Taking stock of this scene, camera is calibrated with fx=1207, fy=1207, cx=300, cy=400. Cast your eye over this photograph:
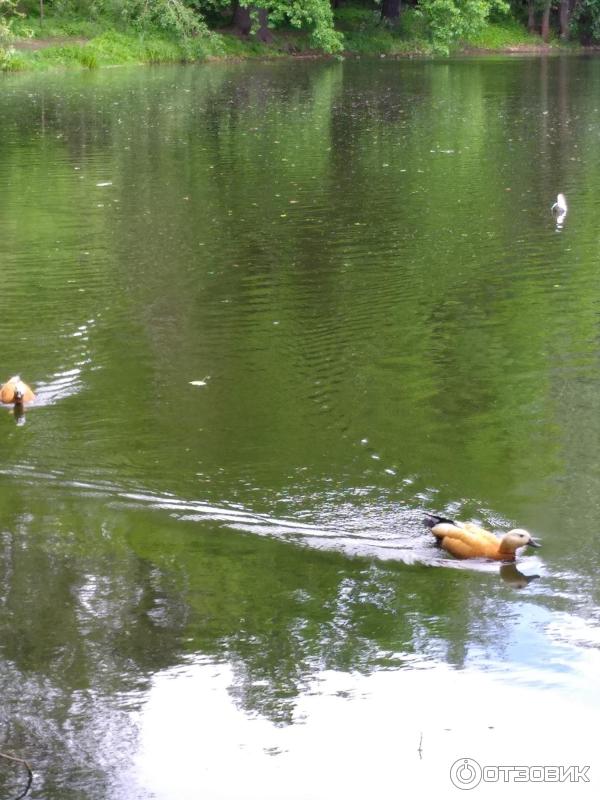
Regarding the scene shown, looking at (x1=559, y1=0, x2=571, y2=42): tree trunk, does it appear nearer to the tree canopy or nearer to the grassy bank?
the tree canopy

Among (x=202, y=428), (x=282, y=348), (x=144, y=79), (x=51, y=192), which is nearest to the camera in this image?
(x=202, y=428)

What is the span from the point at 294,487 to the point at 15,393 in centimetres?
307

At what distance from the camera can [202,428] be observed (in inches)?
414

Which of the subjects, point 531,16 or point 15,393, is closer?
point 15,393

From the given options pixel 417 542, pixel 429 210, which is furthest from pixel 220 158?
pixel 417 542

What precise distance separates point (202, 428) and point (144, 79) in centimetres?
3622

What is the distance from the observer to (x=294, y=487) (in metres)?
9.26

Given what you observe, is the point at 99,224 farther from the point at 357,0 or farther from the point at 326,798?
the point at 357,0

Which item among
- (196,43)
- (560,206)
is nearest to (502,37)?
(196,43)

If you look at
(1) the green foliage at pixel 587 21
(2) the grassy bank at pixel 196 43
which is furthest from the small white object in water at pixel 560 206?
(1) the green foliage at pixel 587 21

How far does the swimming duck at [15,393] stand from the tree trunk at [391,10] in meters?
53.7

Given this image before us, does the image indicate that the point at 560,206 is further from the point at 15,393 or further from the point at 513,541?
the point at 513,541

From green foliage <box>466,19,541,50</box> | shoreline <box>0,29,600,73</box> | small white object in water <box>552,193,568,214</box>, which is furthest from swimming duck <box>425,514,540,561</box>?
green foliage <box>466,19,541,50</box>

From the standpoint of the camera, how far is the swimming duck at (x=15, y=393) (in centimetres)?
1086
